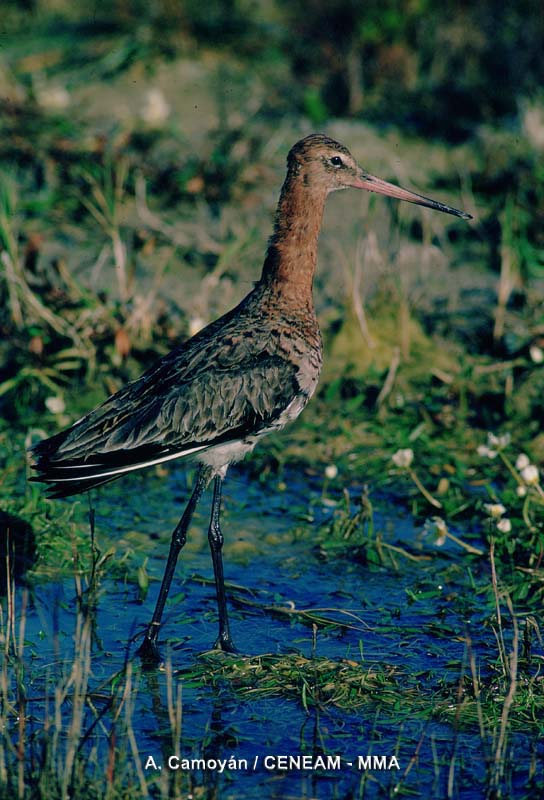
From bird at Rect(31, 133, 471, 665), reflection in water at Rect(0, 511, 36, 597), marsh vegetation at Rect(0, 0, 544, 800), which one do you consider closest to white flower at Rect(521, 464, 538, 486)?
marsh vegetation at Rect(0, 0, 544, 800)

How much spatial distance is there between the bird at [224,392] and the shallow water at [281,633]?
0.90ft

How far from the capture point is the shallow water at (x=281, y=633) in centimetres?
405

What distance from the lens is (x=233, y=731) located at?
429 centimetres

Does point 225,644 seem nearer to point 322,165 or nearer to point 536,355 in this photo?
point 322,165

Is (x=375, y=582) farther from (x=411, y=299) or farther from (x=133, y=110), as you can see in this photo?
(x=133, y=110)

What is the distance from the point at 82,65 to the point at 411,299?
405 cm

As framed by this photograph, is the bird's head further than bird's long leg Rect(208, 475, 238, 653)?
Yes

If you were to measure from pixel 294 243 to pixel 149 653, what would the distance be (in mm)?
1797

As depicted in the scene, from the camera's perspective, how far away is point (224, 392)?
16.6 ft

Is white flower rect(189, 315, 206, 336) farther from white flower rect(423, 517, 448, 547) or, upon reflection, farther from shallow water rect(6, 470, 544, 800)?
white flower rect(423, 517, 448, 547)

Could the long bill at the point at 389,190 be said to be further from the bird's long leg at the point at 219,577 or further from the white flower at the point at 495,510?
the bird's long leg at the point at 219,577

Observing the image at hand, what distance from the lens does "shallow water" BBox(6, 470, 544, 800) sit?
4.05 metres

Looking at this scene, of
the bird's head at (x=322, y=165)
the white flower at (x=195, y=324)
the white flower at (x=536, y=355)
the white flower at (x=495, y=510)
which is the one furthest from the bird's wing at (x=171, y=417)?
the white flower at (x=536, y=355)

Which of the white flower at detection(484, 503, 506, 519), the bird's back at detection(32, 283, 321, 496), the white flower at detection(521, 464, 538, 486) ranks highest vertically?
the bird's back at detection(32, 283, 321, 496)
